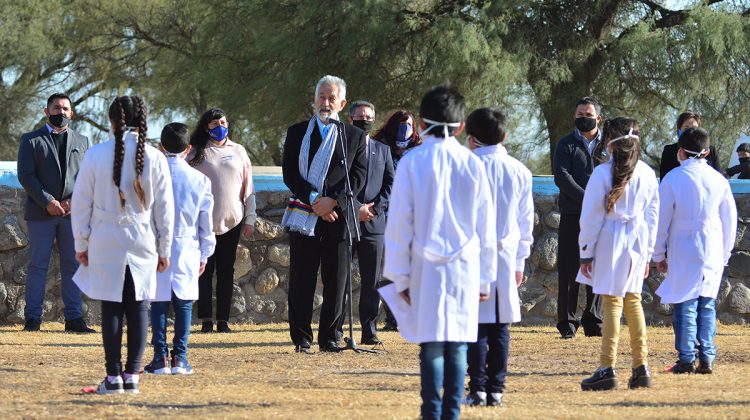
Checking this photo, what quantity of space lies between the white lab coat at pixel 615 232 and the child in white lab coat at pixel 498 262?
704 mm

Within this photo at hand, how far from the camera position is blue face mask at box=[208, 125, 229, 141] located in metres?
10.3

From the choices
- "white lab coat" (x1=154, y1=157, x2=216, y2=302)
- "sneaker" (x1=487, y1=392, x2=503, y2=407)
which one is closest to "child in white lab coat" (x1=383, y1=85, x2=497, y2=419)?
"sneaker" (x1=487, y1=392, x2=503, y2=407)

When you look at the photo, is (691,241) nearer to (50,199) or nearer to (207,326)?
(207,326)

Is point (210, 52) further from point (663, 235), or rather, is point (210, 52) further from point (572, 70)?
point (663, 235)

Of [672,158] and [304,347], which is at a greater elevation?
[672,158]

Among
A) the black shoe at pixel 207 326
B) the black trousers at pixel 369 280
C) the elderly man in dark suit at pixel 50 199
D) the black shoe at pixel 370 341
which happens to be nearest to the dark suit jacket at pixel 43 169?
the elderly man in dark suit at pixel 50 199

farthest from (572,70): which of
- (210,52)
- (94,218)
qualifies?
(94,218)

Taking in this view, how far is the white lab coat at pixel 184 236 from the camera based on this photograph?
7.60 meters

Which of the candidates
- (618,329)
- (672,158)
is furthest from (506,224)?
(672,158)

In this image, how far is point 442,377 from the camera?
5309mm

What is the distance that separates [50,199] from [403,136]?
9.58 ft

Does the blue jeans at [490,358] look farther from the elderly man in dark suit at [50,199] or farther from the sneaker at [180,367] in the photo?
the elderly man in dark suit at [50,199]

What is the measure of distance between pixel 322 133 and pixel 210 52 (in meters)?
14.7

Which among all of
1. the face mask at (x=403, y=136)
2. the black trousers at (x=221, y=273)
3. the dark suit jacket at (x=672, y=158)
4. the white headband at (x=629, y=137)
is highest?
the face mask at (x=403, y=136)
